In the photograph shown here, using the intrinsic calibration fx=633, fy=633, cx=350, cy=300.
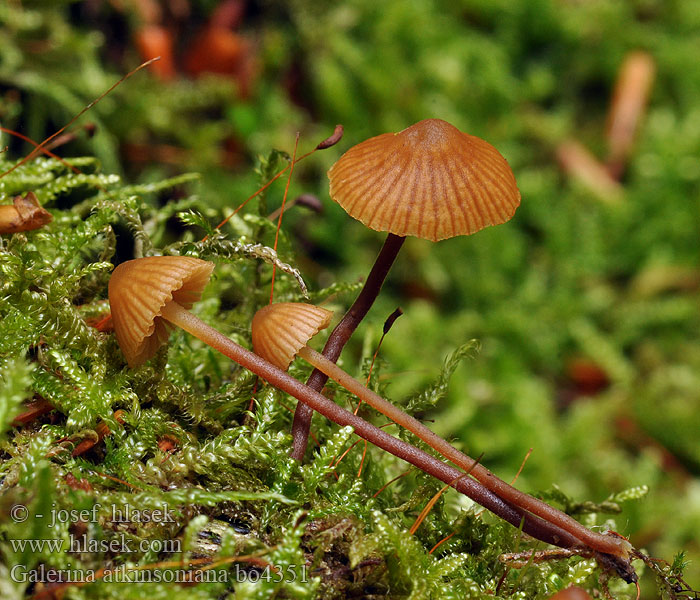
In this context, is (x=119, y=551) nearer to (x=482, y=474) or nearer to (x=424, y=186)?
(x=482, y=474)

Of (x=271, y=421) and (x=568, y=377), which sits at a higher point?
(x=271, y=421)

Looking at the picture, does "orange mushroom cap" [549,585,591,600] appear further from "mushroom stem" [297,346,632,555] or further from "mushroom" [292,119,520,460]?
"mushroom" [292,119,520,460]

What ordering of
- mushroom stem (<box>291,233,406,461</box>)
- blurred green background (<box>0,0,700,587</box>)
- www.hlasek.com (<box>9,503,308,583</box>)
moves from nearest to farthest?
www.hlasek.com (<box>9,503,308,583</box>), mushroom stem (<box>291,233,406,461</box>), blurred green background (<box>0,0,700,587</box>)

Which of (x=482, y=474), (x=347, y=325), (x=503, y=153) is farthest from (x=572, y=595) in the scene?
Result: (x=503, y=153)

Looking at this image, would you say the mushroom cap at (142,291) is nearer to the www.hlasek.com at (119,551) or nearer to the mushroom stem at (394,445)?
the mushroom stem at (394,445)

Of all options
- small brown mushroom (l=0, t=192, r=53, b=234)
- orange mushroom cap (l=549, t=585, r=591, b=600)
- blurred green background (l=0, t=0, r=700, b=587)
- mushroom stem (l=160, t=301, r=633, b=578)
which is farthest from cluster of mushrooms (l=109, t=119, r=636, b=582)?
blurred green background (l=0, t=0, r=700, b=587)

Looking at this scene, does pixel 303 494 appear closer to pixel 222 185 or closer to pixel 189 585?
pixel 189 585

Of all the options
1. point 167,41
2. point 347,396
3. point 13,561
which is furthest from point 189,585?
point 167,41
